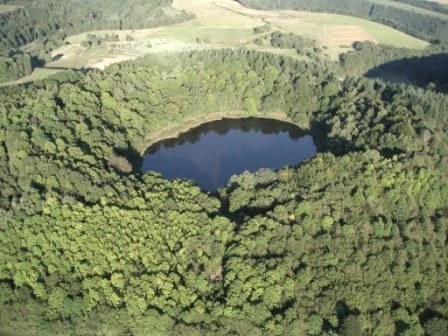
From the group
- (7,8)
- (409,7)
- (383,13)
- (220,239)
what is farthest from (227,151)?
(409,7)

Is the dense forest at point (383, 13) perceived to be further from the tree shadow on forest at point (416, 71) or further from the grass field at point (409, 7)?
the tree shadow on forest at point (416, 71)

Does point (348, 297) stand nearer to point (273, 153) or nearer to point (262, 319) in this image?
point (262, 319)

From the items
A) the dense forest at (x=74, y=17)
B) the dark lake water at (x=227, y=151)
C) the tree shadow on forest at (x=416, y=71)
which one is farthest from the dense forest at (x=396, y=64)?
the dense forest at (x=74, y=17)

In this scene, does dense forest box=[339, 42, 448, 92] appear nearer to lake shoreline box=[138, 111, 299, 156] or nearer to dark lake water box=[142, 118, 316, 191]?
lake shoreline box=[138, 111, 299, 156]

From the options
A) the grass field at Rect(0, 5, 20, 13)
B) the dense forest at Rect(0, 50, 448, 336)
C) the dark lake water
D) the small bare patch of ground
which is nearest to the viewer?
the dense forest at Rect(0, 50, 448, 336)

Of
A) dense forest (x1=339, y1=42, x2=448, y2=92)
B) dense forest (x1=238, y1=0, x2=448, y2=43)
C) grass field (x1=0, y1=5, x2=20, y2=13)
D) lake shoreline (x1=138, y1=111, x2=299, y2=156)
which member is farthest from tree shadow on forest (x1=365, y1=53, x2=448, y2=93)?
grass field (x1=0, y1=5, x2=20, y2=13)

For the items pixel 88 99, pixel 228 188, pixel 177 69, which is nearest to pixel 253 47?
pixel 177 69
